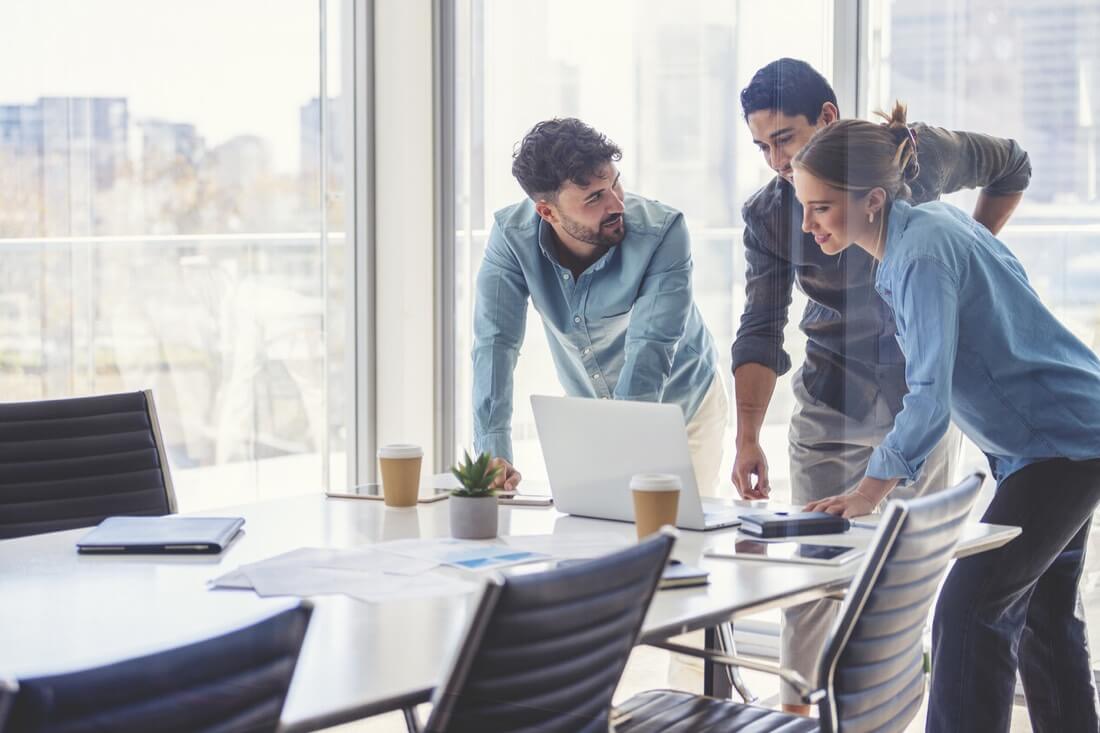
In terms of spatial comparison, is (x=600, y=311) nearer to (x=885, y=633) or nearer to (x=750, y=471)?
(x=750, y=471)

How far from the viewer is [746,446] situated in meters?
3.41

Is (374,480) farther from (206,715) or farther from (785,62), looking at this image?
(206,715)

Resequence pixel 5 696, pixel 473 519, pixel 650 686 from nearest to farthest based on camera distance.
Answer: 1. pixel 5 696
2. pixel 473 519
3. pixel 650 686

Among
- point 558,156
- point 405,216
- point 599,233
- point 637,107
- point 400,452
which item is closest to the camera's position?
point 400,452

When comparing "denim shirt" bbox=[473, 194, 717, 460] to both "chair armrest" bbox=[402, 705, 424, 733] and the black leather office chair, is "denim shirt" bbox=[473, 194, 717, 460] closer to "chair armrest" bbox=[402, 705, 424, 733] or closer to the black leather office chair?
"chair armrest" bbox=[402, 705, 424, 733]

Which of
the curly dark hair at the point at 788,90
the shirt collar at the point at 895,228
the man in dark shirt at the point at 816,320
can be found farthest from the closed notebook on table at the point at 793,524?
the curly dark hair at the point at 788,90

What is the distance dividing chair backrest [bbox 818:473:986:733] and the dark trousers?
16.8 inches

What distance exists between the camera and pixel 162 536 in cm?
217

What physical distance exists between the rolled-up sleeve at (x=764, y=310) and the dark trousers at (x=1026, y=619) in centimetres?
114

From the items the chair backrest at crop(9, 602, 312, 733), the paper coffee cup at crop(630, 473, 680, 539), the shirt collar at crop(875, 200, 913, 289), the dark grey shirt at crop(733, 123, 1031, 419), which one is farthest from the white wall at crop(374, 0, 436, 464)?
the chair backrest at crop(9, 602, 312, 733)

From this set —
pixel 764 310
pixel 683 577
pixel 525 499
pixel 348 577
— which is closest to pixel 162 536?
pixel 348 577

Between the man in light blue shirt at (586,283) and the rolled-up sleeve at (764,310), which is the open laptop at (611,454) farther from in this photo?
the rolled-up sleeve at (764,310)

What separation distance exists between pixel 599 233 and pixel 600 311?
228 millimetres

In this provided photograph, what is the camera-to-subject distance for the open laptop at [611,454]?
221 centimetres
